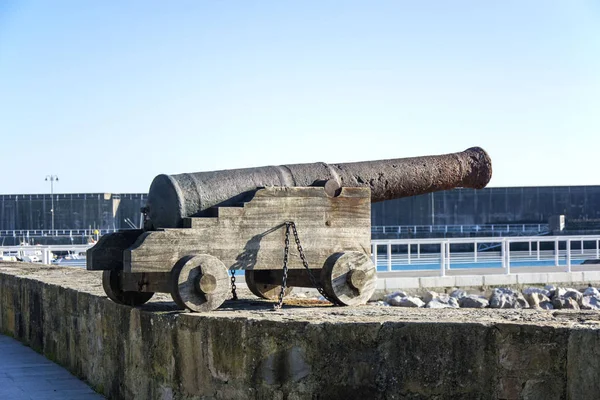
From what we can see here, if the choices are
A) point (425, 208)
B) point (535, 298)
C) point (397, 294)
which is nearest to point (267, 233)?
point (397, 294)

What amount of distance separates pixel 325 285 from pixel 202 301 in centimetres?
83

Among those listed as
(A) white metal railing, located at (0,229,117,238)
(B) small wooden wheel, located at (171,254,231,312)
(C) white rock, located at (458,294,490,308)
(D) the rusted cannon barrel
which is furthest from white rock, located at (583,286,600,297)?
(A) white metal railing, located at (0,229,117,238)

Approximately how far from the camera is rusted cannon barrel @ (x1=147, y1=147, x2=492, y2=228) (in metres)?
5.71

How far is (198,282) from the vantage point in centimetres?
536

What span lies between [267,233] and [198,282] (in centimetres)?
59

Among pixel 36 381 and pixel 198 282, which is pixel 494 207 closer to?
pixel 36 381

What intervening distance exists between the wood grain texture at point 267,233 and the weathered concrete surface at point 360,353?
33 cm

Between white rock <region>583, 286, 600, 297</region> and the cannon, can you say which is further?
white rock <region>583, 286, 600, 297</region>

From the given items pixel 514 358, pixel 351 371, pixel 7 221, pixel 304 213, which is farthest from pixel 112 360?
pixel 7 221

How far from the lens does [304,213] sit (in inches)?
231

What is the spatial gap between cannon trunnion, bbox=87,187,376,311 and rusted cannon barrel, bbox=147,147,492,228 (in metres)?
0.14

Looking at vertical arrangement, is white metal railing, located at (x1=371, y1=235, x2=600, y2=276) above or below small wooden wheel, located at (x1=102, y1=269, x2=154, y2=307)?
below

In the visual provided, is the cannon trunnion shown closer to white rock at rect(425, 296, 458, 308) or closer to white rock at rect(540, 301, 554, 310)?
white rock at rect(425, 296, 458, 308)

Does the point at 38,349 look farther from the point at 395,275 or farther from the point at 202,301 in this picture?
the point at 395,275
